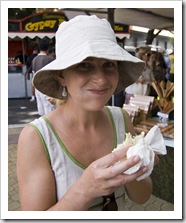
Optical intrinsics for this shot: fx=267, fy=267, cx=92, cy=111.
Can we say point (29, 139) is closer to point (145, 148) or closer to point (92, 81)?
point (92, 81)

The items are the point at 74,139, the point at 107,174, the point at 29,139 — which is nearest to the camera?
the point at 107,174

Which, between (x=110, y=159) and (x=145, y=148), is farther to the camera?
(x=145, y=148)

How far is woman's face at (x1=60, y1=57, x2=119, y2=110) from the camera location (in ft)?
3.67

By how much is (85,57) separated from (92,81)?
0.12 metres

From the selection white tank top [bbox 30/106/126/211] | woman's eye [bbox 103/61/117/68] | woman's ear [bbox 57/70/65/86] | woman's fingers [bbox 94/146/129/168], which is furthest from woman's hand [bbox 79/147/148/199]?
woman's ear [bbox 57/70/65/86]

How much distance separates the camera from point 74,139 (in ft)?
4.18

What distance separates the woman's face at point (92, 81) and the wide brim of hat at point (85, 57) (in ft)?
0.15

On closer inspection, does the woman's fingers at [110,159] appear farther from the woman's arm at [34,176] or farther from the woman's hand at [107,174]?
the woman's arm at [34,176]

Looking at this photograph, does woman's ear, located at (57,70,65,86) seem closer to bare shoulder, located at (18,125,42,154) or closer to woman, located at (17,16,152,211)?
woman, located at (17,16,152,211)

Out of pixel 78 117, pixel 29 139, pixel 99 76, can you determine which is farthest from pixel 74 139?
pixel 99 76

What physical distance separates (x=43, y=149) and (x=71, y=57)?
1.35 ft

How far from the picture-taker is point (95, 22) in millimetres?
1151

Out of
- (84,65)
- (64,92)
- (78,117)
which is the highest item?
(84,65)

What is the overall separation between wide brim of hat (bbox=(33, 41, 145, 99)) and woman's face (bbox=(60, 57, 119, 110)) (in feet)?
0.15
